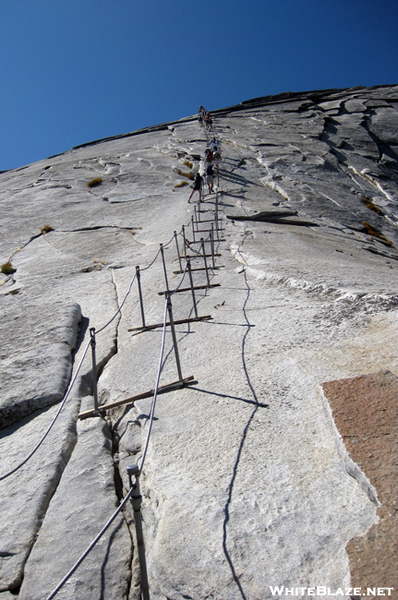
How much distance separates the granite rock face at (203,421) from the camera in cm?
262

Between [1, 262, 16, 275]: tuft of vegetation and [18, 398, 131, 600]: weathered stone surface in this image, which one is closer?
[18, 398, 131, 600]: weathered stone surface

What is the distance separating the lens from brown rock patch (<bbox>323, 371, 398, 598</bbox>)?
7.29 feet

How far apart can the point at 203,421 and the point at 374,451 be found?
4.97 feet

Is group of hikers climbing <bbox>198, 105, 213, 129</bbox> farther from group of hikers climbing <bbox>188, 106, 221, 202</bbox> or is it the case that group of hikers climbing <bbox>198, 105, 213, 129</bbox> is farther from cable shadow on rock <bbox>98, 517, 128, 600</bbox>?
cable shadow on rock <bbox>98, 517, 128, 600</bbox>

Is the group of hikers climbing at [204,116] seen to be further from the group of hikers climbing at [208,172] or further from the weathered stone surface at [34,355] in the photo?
the weathered stone surface at [34,355]

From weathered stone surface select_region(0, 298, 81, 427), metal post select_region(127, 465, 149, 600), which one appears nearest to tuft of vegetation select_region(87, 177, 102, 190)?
weathered stone surface select_region(0, 298, 81, 427)

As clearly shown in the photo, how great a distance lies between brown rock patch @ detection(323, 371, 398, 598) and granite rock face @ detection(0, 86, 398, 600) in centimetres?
1

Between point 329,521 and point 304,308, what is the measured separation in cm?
342

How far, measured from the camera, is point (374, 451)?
113 inches

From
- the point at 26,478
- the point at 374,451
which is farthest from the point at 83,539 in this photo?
the point at 374,451

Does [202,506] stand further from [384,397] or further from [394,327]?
[394,327]

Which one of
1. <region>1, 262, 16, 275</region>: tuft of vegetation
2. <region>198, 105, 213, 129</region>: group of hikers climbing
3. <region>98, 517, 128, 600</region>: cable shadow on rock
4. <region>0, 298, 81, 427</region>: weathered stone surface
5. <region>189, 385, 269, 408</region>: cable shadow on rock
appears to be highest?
<region>198, 105, 213, 129</region>: group of hikers climbing

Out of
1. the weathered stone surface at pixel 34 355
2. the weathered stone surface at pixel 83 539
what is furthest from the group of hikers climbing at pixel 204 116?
the weathered stone surface at pixel 83 539

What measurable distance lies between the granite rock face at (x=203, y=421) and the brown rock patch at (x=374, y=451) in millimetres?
14
